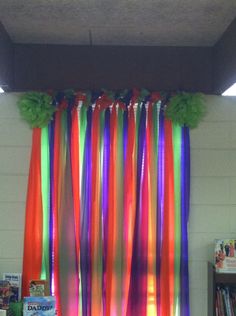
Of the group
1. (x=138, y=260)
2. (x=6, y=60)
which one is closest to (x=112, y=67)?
(x=6, y=60)

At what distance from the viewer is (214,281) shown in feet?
9.78

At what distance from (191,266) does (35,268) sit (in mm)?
1209

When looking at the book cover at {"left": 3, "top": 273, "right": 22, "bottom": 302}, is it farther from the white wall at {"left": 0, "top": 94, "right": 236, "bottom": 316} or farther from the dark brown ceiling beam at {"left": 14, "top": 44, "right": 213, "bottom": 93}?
the dark brown ceiling beam at {"left": 14, "top": 44, "right": 213, "bottom": 93}

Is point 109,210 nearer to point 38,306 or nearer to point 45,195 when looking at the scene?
point 45,195

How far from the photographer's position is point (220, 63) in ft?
9.94

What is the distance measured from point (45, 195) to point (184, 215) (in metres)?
1.08

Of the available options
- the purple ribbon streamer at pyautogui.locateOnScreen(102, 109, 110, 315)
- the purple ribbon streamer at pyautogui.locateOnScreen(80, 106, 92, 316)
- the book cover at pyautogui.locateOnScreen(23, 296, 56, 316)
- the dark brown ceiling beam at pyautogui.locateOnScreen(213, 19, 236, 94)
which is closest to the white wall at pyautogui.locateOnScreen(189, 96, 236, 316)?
the dark brown ceiling beam at pyautogui.locateOnScreen(213, 19, 236, 94)

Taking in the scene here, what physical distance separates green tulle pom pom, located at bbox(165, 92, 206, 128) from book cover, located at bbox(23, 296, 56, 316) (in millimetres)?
1636

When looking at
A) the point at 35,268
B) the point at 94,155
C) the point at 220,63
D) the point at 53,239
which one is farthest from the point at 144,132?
the point at 35,268

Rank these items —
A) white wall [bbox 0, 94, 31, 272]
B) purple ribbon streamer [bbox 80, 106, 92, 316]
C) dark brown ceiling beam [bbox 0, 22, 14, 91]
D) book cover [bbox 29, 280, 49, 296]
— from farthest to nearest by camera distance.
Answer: white wall [bbox 0, 94, 31, 272] < purple ribbon streamer [bbox 80, 106, 92, 316] < book cover [bbox 29, 280, 49, 296] < dark brown ceiling beam [bbox 0, 22, 14, 91]

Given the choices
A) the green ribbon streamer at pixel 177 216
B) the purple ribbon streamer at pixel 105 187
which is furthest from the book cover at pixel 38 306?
the green ribbon streamer at pixel 177 216

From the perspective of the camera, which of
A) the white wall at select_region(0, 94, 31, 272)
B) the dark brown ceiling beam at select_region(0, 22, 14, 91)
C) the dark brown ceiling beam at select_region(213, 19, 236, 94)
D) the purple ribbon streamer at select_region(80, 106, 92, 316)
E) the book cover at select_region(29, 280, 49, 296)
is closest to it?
the dark brown ceiling beam at select_region(213, 19, 236, 94)

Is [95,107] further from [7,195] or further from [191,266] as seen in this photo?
[191,266]

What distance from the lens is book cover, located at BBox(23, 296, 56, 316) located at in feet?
9.44
